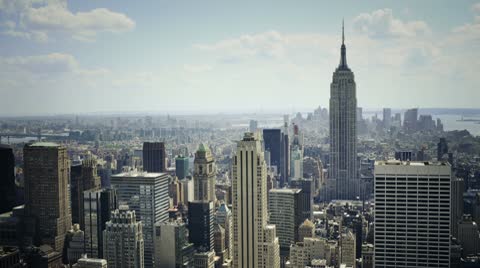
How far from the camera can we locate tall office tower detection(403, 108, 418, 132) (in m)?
13.7

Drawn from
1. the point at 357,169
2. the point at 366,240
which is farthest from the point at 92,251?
the point at 357,169

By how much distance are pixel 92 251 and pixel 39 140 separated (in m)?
2.74

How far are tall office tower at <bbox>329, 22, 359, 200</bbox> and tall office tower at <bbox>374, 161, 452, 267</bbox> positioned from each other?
28.4 ft

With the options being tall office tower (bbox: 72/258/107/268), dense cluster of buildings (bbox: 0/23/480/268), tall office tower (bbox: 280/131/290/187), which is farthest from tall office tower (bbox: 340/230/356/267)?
tall office tower (bbox: 72/258/107/268)

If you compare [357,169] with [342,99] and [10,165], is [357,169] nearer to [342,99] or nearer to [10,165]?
[342,99]

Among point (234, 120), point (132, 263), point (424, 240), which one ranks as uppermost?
point (234, 120)

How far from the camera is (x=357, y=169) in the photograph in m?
20.9

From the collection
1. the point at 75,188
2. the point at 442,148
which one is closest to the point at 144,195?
the point at 75,188

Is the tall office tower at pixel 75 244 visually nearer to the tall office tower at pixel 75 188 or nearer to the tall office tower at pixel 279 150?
the tall office tower at pixel 75 188

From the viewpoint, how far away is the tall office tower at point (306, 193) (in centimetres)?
1714

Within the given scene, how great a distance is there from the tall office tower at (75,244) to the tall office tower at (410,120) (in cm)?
861

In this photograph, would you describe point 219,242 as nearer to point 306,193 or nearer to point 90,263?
point 90,263

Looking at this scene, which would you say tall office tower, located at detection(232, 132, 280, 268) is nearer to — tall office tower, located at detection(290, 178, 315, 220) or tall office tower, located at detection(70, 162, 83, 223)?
tall office tower, located at detection(290, 178, 315, 220)

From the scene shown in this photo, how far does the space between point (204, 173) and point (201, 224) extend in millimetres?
3710
